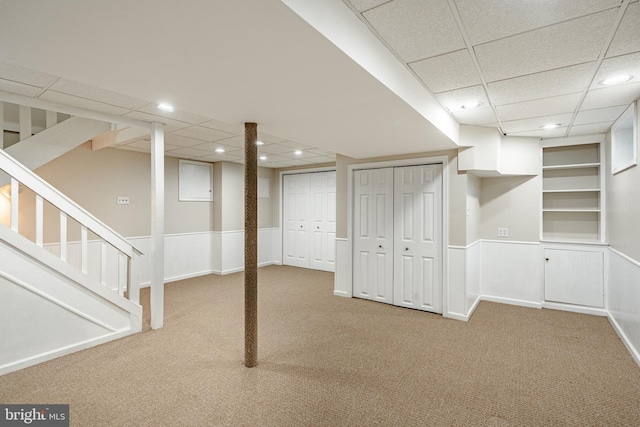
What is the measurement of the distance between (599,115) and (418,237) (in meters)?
2.38

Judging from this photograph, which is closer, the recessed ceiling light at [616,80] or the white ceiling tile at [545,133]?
the recessed ceiling light at [616,80]

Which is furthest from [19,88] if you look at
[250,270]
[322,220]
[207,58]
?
[322,220]

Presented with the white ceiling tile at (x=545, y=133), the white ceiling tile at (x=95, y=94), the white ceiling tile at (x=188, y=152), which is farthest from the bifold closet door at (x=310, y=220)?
the white ceiling tile at (x=95, y=94)

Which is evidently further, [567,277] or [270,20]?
[567,277]

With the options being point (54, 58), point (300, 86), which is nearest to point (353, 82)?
point (300, 86)

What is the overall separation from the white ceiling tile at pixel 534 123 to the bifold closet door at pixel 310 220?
3641mm

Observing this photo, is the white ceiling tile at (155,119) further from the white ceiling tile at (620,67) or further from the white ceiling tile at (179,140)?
the white ceiling tile at (620,67)

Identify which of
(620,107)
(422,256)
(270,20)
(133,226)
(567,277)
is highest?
(620,107)

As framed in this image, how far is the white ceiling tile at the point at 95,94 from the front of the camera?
2707 mm

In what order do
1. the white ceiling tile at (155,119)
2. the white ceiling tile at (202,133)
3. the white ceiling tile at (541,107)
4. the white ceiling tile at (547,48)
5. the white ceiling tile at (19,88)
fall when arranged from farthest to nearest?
1. the white ceiling tile at (202,133)
2. the white ceiling tile at (155,119)
3. the white ceiling tile at (541,107)
4. the white ceiling tile at (19,88)
5. the white ceiling tile at (547,48)

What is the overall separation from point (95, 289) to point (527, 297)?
5.54 meters

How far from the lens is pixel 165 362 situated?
286 centimetres

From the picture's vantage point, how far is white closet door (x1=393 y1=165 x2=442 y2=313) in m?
4.25

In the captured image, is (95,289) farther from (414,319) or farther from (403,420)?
(414,319)
